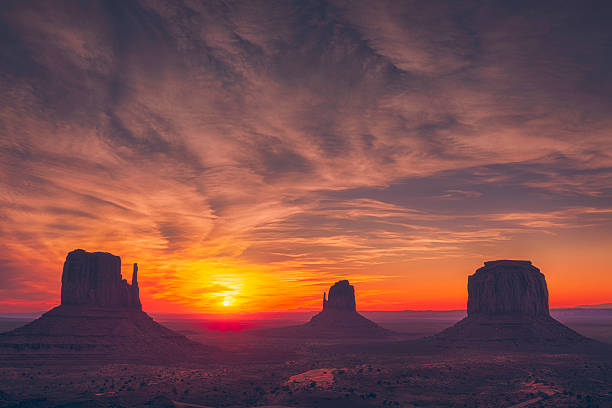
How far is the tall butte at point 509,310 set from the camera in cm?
11394

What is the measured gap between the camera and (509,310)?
123 metres

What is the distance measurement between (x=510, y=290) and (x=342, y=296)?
84.5 meters

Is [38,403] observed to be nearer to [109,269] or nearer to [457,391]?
[457,391]

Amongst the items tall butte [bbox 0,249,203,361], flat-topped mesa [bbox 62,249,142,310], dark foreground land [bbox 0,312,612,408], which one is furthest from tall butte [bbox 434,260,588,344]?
flat-topped mesa [bbox 62,249,142,310]

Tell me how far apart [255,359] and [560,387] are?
197ft

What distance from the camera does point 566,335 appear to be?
11562 cm

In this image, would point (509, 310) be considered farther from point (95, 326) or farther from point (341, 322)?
point (95, 326)

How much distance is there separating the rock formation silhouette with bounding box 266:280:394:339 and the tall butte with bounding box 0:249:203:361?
80.9 metres

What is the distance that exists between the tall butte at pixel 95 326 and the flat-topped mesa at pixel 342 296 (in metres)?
98.0

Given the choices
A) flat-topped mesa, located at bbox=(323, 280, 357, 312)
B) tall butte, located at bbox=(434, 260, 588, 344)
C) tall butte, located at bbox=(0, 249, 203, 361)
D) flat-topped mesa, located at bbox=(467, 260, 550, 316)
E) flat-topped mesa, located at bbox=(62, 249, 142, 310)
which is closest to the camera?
tall butte, located at bbox=(0, 249, 203, 361)

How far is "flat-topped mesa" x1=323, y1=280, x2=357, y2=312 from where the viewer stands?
19400 cm

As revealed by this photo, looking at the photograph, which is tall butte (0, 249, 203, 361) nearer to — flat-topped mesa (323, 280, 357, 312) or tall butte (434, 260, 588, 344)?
tall butte (434, 260, 588, 344)

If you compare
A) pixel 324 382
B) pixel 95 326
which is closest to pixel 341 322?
pixel 95 326

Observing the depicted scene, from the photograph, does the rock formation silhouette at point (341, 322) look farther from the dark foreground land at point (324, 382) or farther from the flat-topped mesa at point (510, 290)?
the dark foreground land at point (324, 382)
